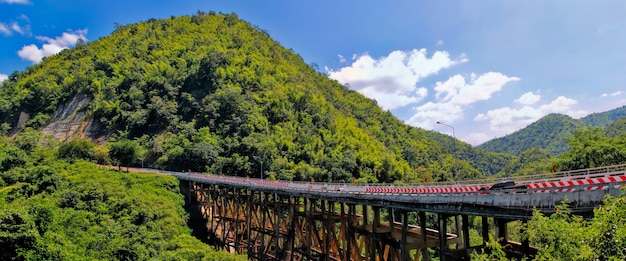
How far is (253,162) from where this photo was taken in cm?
7306

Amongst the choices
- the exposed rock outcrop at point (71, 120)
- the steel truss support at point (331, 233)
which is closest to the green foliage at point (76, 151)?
the steel truss support at point (331, 233)

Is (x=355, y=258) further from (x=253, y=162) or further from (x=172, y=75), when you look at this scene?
(x=172, y=75)

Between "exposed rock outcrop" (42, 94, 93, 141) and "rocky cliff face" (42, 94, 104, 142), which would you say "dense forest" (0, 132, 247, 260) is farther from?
"exposed rock outcrop" (42, 94, 93, 141)

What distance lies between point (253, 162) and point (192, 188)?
57.7 ft

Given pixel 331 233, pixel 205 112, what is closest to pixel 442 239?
pixel 331 233

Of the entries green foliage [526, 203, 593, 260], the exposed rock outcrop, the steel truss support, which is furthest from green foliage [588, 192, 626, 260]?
the exposed rock outcrop

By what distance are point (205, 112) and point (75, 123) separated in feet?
116

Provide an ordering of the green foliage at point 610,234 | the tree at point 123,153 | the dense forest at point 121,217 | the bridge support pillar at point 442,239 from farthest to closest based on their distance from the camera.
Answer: the tree at point 123,153 < the bridge support pillar at point 442,239 < the dense forest at point 121,217 < the green foliage at point 610,234

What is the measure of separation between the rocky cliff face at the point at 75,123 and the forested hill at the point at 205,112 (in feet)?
1.07

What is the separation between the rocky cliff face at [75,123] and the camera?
89406mm

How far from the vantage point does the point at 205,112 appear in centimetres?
8488

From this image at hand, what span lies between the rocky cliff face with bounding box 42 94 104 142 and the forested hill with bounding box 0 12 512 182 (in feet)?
1.07

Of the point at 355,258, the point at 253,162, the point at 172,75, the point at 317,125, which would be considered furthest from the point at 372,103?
the point at 355,258

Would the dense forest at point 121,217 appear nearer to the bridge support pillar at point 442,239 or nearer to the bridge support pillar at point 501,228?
the bridge support pillar at point 501,228
